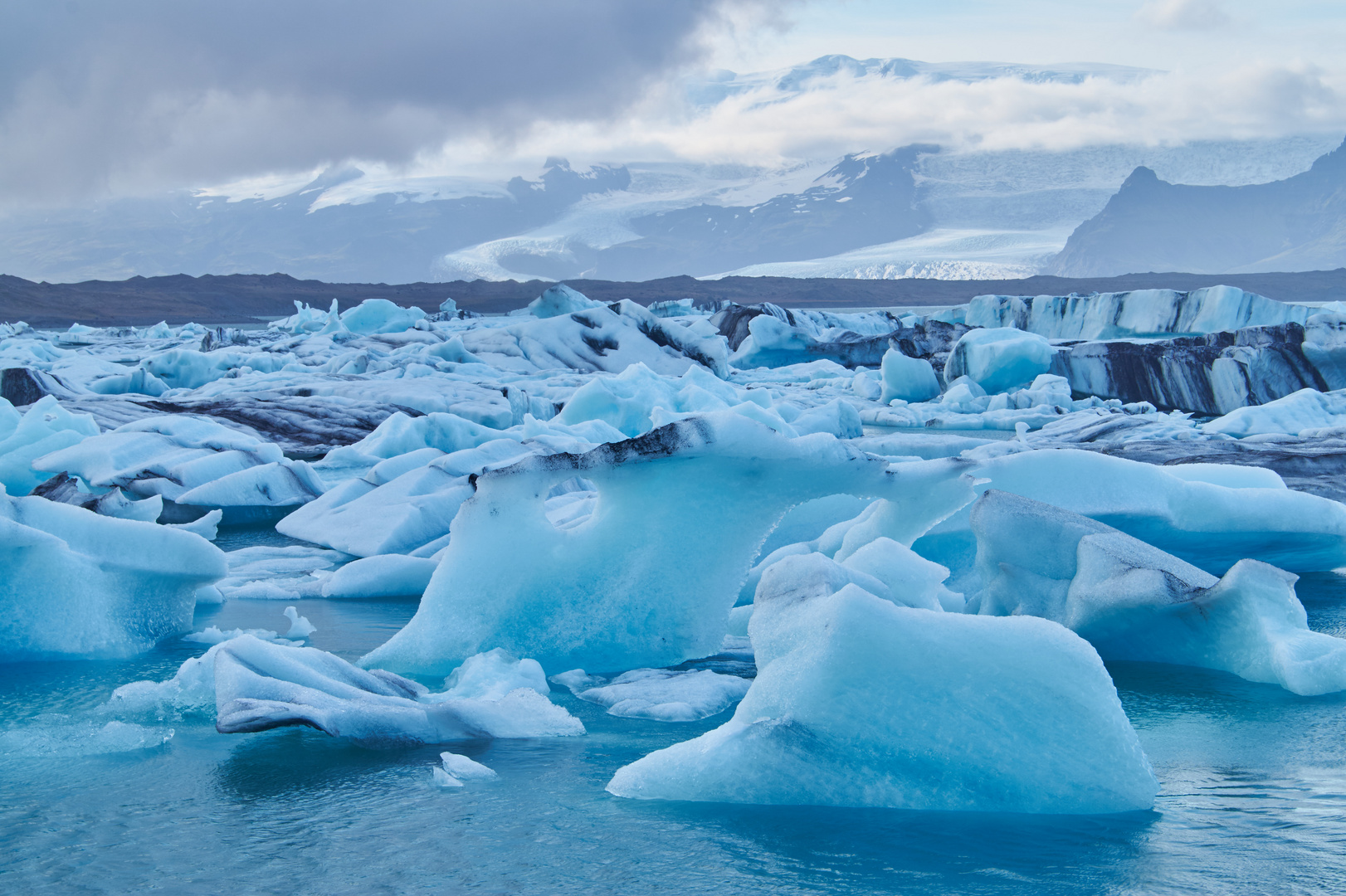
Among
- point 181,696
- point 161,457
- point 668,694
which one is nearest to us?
point 181,696

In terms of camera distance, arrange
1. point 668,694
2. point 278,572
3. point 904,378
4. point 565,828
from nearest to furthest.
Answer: point 565,828 → point 668,694 → point 278,572 → point 904,378

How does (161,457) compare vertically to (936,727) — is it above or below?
above

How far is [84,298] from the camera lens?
161ft

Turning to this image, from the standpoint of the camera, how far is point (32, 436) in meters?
7.56

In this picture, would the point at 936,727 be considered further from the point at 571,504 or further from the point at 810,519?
the point at 571,504

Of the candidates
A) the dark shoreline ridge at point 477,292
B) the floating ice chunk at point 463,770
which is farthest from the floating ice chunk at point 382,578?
the dark shoreline ridge at point 477,292

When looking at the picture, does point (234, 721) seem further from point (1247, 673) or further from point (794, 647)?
point (1247, 673)

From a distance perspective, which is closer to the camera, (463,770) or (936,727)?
(936,727)

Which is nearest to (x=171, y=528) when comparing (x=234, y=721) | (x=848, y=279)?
(x=234, y=721)

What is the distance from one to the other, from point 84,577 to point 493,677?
1527 mm

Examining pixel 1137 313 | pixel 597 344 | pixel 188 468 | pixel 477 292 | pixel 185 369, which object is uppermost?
pixel 477 292

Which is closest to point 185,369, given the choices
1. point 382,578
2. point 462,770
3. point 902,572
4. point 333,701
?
point 382,578

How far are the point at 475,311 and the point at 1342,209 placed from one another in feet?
311

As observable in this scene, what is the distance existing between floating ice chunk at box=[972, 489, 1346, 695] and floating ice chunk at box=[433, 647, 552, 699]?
1.61 metres
